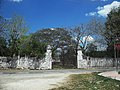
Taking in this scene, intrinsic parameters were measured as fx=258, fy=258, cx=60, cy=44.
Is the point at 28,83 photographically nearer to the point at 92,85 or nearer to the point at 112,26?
the point at 92,85

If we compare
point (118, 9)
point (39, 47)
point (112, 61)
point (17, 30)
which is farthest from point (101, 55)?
point (17, 30)

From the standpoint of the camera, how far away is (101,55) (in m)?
44.1

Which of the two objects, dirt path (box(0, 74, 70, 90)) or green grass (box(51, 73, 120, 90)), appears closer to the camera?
green grass (box(51, 73, 120, 90))

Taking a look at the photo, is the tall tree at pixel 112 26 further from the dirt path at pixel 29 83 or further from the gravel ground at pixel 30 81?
the dirt path at pixel 29 83

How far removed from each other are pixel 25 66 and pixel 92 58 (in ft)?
35.3

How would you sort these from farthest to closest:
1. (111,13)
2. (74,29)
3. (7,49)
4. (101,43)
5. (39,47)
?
(74,29), (101,43), (111,13), (7,49), (39,47)

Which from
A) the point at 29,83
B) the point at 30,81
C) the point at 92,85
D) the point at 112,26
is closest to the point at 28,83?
the point at 29,83

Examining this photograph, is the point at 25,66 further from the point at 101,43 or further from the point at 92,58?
the point at 101,43

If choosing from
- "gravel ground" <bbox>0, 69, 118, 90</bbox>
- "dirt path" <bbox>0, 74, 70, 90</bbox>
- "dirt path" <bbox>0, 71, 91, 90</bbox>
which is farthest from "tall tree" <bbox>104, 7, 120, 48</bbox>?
"dirt path" <bbox>0, 74, 70, 90</bbox>

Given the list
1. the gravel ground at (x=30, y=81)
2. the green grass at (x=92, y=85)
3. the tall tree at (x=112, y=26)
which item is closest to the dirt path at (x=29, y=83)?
the gravel ground at (x=30, y=81)

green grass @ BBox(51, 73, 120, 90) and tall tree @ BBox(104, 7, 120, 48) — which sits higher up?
tall tree @ BBox(104, 7, 120, 48)

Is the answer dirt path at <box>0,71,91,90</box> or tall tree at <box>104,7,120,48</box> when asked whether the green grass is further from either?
tall tree at <box>104,7,120,48</box>

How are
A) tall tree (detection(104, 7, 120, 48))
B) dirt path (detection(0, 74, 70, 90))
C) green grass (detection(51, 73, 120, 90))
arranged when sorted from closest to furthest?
green grass (detection(51, 73, 120, 90)), dirt path (detection(0, 74, 70, 90)), tall tree (detection(104, 7, 120, 48))

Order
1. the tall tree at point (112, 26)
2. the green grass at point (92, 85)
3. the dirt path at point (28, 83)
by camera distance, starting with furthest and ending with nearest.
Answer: the tall tree at point (112, 26)
the dirt path at point (28, 83)
the green grass at point (92, 85)
